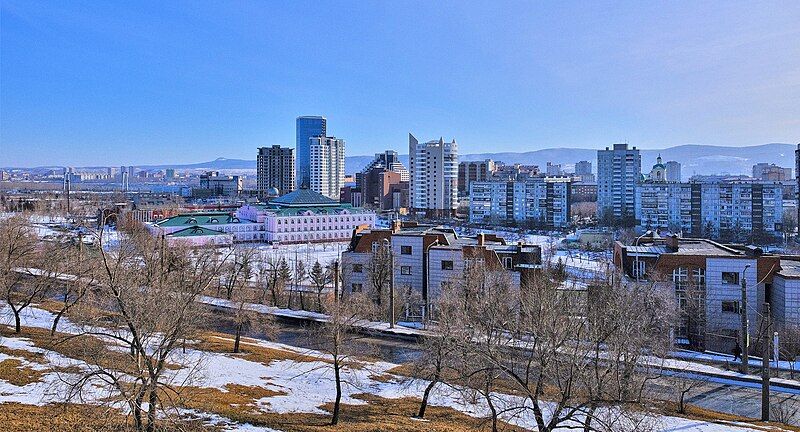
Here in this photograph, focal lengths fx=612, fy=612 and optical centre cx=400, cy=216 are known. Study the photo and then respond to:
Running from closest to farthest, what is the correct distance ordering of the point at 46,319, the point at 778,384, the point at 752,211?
the point at 778,384 < the point at 46,319 < the point at 752,211

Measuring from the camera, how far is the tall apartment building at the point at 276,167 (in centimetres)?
18038

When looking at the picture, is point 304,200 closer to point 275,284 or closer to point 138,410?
point 275,284

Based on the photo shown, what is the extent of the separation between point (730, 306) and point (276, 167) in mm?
163281

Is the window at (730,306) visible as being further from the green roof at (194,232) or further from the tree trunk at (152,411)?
the green roof at (194,232)

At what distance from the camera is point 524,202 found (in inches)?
4250

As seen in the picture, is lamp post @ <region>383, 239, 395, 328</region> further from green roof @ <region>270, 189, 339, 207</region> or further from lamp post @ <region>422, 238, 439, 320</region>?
green roof @ <region>270, 189, 339, 207</region>

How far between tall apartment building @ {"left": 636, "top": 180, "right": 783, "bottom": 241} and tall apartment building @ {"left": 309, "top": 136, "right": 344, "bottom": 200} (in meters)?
101

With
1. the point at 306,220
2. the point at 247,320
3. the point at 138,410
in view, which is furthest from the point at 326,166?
the point at 138,410

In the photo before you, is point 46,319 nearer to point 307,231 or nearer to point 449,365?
point 449,365

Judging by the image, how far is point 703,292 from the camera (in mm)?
27266

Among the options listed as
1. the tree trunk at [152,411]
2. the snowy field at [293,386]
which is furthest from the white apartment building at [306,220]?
the tree trunk at [152,411]

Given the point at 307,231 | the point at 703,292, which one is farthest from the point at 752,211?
the point at 703,292

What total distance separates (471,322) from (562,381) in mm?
5215

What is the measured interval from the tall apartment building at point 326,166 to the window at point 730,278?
499 feet
